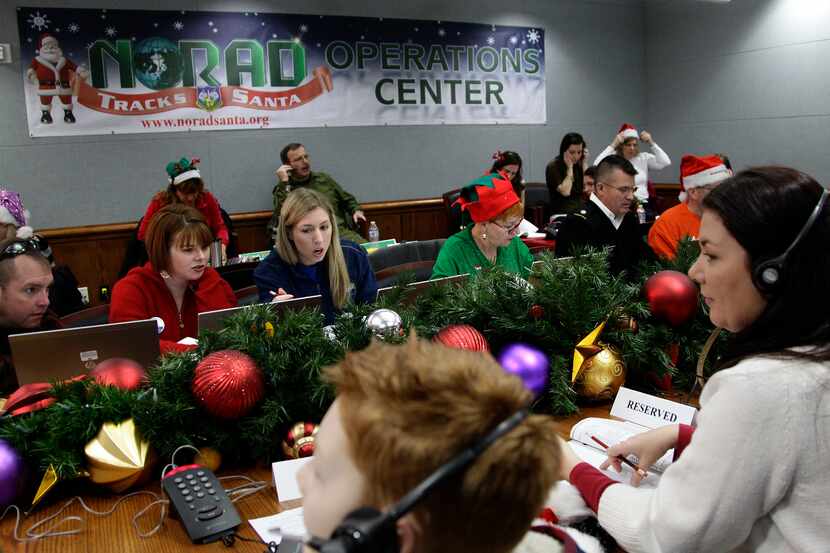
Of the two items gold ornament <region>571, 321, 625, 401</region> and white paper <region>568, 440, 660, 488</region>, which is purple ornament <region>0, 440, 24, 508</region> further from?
gold ornament <region>571, 321, 625, 401</region>

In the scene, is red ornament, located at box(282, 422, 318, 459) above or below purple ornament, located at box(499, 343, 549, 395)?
below

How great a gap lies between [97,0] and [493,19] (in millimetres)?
3764

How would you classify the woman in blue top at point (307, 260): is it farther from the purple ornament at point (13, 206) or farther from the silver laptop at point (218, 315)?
the purple ornament at point (13, 206)

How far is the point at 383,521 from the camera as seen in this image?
0.57 meters

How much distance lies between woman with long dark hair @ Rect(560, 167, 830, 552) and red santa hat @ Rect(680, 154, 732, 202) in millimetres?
3038

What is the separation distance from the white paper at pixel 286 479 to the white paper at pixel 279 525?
41mm

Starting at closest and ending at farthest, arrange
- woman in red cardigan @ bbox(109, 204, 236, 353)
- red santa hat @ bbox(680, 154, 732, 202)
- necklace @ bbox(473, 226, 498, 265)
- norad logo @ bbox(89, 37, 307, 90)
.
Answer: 1. woman in red cardigan @ bbox(109, 204, 236, 353)
2. necklace @ bbox(473, 226, 498, 265)
3. red santa hat @ bbox(680, 154, 732, 202)
4. norad logo @ bbox(89, 37, 307, 90)

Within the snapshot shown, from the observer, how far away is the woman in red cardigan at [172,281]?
2.67 meters

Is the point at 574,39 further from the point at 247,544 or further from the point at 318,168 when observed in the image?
the point at 247,544

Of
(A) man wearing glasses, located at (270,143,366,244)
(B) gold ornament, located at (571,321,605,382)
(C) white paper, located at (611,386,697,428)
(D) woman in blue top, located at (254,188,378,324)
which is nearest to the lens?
(C) white paper, located at (611,386,697,428)

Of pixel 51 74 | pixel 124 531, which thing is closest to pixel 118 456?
pixel 124 531

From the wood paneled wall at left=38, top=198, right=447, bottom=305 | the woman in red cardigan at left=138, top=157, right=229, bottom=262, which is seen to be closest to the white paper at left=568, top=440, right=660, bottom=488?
the woman in red cardigan at left=138, top=157, right=229, bottom=262

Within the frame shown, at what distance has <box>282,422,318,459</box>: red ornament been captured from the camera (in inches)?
56.4

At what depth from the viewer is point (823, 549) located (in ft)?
3.30
